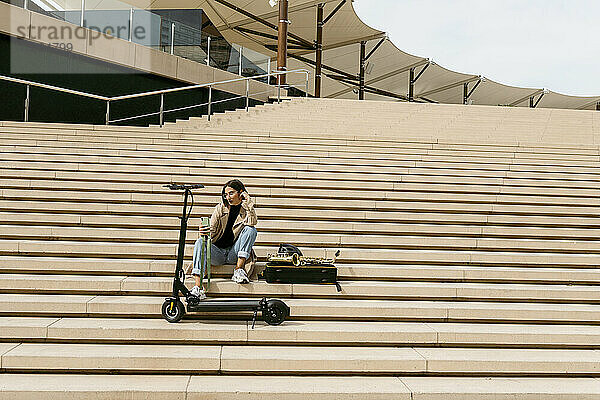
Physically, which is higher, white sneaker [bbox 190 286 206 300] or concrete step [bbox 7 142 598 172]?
concrete step [bbox 7 142 598 172]

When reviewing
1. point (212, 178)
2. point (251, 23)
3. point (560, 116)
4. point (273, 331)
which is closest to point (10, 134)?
point (212, 178)

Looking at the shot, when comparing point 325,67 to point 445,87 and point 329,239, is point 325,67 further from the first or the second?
point 329,239

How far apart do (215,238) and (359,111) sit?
9322mm

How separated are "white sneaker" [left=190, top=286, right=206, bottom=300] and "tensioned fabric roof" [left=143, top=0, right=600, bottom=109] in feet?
65.9

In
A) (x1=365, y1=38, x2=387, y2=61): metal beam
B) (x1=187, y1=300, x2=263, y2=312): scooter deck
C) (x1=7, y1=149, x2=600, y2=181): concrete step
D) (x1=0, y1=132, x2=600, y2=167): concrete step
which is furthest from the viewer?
(x1=365, y1=38, x2=387, y2=61): metal beam

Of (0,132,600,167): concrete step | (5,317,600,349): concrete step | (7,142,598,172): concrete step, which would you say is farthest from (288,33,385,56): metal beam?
(5,317,600,349): concrete step

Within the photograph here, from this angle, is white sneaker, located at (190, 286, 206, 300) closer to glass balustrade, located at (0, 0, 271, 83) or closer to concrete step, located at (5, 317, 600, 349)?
concrete step, located at (5, 317, 600, 349)

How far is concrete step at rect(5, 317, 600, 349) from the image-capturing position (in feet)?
14.0

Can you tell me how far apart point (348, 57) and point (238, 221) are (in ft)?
83.1

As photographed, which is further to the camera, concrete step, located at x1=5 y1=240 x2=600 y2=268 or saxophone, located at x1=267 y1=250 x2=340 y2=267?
concrete step, located at x1=5 y1=240 x2=600 y2=268

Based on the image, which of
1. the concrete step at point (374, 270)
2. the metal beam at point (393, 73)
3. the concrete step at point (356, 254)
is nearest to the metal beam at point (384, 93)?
the metal beam at point (393, 73)

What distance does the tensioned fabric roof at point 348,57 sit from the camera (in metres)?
24.0

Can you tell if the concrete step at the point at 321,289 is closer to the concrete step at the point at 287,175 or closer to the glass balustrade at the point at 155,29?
the concrete step at the point at 287,175

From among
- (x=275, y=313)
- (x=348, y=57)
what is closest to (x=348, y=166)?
(x=275, y=313)
